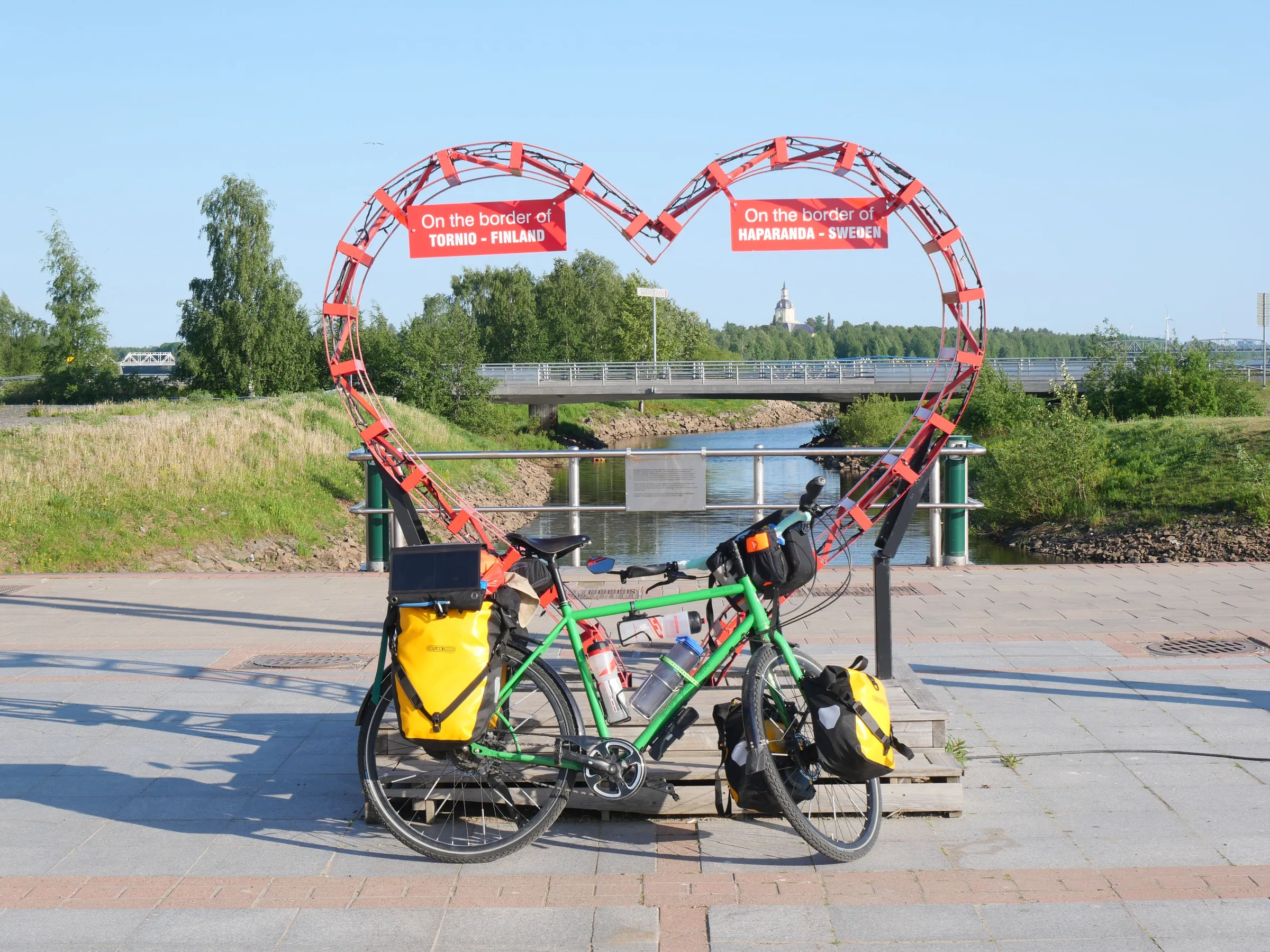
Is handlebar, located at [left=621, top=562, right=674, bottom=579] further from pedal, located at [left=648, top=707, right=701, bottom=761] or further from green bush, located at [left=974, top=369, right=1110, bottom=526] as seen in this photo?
green bush, located at [left=974, top=369, right=1110, bottom=526]

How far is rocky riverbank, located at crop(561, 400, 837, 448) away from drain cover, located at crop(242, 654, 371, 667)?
48.4 meters

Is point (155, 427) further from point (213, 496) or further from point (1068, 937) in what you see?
point (1068, 937)

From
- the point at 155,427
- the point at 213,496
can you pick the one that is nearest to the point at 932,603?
the point at 213,496

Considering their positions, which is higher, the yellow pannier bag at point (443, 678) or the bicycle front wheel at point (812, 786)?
the yellow pannier bag at point (443, 678)

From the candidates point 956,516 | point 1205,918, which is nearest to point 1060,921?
point 1205,918

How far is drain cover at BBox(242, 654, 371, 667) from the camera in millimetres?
7254

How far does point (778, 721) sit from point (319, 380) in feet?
161

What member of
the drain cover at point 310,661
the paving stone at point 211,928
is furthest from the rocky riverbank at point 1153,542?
the paving stone at point 211,928

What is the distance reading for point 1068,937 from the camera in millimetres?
3545

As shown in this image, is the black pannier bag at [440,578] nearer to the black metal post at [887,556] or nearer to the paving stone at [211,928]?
the paving stone at [211,928]

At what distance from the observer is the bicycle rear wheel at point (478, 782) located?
13.8 ft

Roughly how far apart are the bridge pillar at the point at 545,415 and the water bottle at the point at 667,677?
49542mm

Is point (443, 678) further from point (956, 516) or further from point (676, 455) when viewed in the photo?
point (956, 516)

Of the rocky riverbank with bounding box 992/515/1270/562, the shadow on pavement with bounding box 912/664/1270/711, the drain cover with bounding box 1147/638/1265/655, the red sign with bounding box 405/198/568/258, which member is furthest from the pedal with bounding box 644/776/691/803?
the rocky riverbank with bounding box 992/515/1270/562
